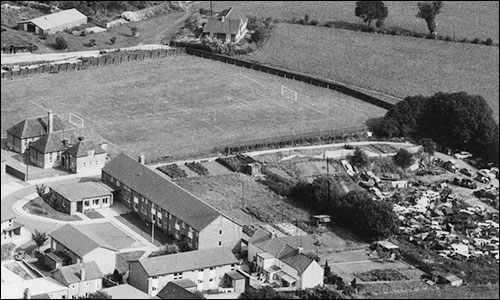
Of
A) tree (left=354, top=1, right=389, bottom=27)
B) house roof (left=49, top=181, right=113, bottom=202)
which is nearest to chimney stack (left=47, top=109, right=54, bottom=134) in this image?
house roof (left=49, top=181, right=113, bottom=202)

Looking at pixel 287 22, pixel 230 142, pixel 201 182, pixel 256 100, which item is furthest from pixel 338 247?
pixel 287 22

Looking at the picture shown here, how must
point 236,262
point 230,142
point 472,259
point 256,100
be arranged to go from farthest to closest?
1. point 256,100
2. point 230,142
3. point 472,259
4. point 236,262

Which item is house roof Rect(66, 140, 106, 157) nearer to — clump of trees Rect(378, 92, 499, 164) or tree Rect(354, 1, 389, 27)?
clump of trees Rect(378, 92, 499, 164)

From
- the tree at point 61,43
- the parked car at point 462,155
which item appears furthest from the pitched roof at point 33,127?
the parked car at point 462,155

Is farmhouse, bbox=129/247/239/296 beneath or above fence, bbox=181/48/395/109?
beneath

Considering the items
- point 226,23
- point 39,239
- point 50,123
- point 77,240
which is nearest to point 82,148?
point 50,123

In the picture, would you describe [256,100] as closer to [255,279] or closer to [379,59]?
[379,59]

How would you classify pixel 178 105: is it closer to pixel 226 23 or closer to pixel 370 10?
pixel 226 23
